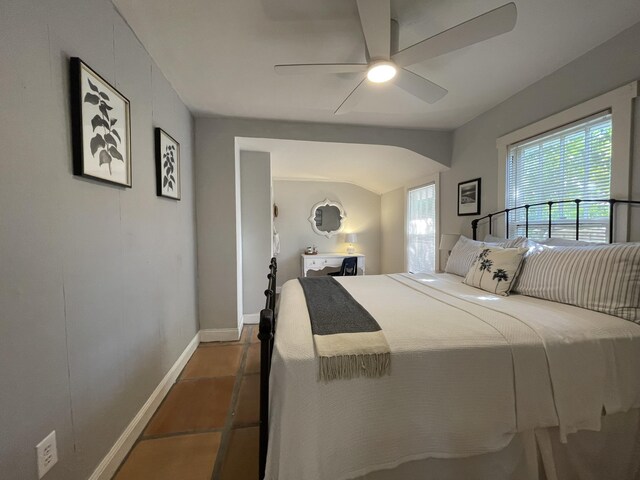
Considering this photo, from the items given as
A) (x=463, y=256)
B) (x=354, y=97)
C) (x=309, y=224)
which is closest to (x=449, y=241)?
(x=463, y=256)

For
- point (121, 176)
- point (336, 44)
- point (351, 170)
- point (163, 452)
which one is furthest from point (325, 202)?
point (163, 452)

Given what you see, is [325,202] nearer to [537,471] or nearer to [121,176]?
[121,176]

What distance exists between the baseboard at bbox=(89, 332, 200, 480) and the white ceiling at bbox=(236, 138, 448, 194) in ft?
7.62

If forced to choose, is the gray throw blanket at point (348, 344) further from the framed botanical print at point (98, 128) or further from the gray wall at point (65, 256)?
the framed botanical print at point (98, 128)

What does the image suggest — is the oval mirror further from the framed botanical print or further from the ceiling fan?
the framed botanical print

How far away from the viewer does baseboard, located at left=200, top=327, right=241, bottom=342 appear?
281 cm

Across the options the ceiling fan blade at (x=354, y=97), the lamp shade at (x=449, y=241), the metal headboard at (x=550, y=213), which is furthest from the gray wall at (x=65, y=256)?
the metal headboard at (x=550, y=213)

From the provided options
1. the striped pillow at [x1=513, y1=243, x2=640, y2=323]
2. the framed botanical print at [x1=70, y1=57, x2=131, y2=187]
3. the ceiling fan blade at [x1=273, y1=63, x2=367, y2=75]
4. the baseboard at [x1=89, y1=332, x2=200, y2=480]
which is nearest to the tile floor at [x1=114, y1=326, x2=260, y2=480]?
the baseboard at [x1=89, y1=332, x2=200, y2=480]

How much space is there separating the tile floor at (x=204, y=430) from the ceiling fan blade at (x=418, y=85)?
2356mm

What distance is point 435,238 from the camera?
342 cm

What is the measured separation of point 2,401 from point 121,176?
1.01 m

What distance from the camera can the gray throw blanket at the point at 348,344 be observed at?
0.96 metres

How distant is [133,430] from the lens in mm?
1477

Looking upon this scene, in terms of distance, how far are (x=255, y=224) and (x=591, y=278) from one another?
294cm
